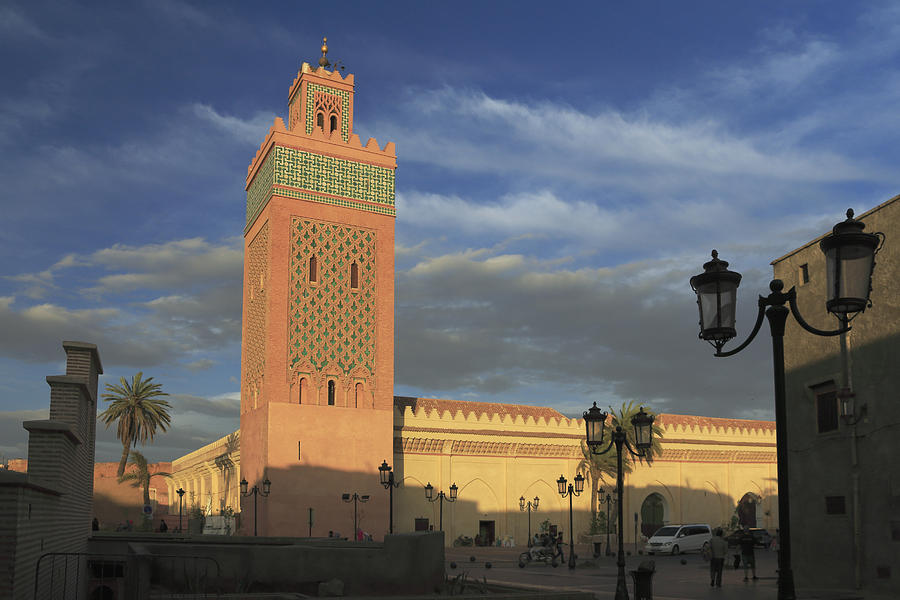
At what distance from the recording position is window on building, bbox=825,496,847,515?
17.9 meters

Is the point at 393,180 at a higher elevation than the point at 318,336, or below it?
higher

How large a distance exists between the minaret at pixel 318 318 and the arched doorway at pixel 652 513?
59.8ft

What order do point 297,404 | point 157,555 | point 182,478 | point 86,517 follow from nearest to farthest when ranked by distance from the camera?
point 157,555 < point 86,517 < point 297,404 < point 182,478

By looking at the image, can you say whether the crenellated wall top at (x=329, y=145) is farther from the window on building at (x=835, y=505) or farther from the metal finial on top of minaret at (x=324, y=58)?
the window on building at (x=835, y=505)

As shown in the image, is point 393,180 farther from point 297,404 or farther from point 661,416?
point 661,416

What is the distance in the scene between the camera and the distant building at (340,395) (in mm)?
38969

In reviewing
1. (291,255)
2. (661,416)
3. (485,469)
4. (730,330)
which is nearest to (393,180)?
(291,255)

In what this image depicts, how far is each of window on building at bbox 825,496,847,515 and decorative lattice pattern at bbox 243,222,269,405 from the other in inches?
1039

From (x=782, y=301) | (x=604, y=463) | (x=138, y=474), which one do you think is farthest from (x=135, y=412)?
(x=782, y=301)

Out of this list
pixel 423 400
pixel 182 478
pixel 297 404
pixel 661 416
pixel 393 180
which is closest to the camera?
pixel 297 404

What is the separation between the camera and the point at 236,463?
46.2 meters

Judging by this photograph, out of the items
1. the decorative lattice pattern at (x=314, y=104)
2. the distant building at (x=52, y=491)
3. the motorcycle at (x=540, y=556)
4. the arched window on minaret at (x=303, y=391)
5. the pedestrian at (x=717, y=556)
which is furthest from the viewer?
the decorative lattice pattern at (x=314, y=104)

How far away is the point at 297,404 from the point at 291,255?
693 cm

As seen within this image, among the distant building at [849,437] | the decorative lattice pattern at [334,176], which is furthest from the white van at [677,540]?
the decorative lattice pattern at [334,176]
